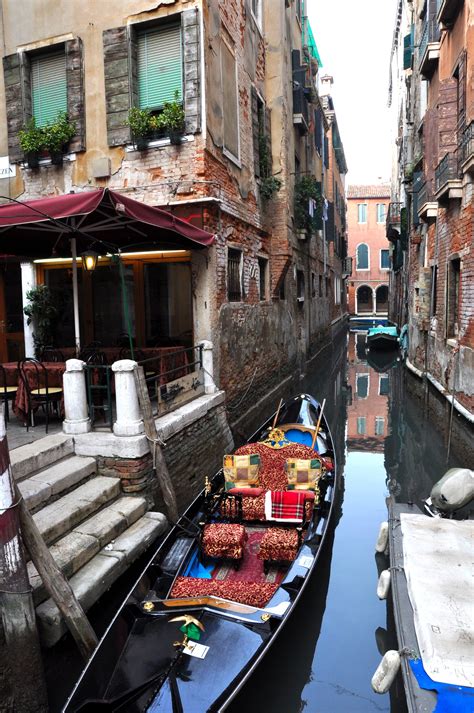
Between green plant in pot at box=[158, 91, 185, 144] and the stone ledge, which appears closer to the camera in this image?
the stone ledge

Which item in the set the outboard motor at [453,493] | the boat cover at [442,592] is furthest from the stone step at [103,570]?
the outboard motor at [453,493]

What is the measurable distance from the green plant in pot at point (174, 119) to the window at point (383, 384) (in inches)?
373

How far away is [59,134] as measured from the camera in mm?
6941

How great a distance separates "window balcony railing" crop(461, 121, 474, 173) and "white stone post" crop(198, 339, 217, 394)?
4.53 metres

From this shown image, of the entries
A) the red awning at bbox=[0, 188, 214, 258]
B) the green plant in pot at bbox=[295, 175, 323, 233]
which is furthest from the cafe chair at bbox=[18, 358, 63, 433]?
the green plant in pot at bbox=[295, 175, 323, 233]

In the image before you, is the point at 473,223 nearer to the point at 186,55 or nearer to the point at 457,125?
the point at 457,125

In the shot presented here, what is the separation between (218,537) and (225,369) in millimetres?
3776

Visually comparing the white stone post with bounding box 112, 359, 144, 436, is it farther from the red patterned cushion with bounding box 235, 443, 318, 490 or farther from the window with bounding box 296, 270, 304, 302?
the window with bounding box 296, 270, 304, 302

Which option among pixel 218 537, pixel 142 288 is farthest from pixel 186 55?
pixel 218 537

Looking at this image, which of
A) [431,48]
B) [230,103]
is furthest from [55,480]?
[431,48]

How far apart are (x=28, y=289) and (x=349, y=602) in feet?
20.1

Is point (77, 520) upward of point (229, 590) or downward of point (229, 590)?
upward

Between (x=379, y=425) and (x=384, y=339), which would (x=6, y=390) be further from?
(x=384, y=339)

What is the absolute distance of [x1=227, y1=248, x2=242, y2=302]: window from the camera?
25.3 feet
